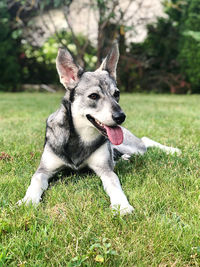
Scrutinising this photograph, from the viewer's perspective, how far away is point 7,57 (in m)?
14.7

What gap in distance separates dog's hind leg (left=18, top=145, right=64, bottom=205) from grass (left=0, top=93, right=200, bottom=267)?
0.08 metres

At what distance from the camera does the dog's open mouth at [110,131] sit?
280cm

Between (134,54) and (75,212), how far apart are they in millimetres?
14147

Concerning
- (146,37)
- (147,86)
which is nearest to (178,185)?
(147,86)

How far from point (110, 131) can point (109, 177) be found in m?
0.41

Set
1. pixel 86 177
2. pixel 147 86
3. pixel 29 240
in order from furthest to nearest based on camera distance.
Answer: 1. pixel 147 86
2. pixel 86 177
3. pixel 29 240

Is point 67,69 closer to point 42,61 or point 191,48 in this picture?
point 191,48

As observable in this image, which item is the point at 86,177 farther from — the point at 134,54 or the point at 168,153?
the point at 134,54

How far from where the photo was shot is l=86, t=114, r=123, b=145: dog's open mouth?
280 centimetres

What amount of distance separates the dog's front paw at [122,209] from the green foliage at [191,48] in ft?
39.5

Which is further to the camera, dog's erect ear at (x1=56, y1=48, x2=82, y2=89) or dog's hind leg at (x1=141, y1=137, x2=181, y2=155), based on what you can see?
dog's hind leg at (x1=141, y1=137, x2=181, y2=155)

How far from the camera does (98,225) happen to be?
2025mm

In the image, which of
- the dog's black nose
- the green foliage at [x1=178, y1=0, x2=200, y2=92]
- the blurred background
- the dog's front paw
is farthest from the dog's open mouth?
the green foliage at [x1=178, y1=0, x2=200, y2=92]

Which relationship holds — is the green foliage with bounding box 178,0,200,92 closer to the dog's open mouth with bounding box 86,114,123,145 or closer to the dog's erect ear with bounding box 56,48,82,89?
the dog's erect ear with bounding box 56,48,82,89
